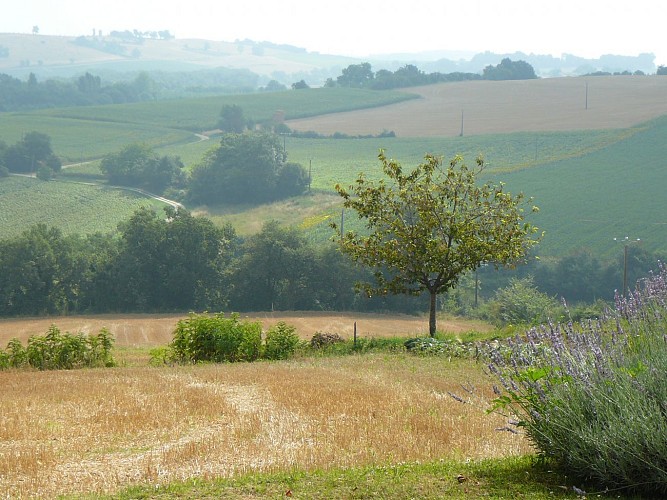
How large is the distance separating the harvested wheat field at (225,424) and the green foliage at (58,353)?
11.7ft

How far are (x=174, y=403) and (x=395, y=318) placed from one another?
48.4m

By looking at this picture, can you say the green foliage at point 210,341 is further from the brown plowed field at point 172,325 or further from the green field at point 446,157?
the green field at point 446,157

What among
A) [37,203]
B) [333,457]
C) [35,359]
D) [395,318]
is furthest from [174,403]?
[37,203]

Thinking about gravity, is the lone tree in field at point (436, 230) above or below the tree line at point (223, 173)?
above

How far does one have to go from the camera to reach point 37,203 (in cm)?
10512

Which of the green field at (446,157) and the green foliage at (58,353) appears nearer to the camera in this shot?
the green foliage at (58,353)

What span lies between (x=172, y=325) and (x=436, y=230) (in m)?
33.4

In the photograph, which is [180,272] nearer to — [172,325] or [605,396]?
[172,325]

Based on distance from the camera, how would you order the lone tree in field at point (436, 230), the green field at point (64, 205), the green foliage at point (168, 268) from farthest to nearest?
1. the green field at point (64, 205)
2. the green foliage at point (168, 268)
3. the lone tree in field at point (436, 230)

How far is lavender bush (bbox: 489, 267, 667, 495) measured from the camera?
8.30 meters

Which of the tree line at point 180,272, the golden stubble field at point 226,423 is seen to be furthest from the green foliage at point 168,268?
the golden stubble field at point 226,423

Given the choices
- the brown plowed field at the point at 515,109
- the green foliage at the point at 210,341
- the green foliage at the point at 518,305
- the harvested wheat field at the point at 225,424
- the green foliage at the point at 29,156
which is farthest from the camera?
the brown plowed field at the point at 515,109

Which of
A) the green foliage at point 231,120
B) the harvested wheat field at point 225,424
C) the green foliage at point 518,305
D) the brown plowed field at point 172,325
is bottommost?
the brown plowed field at point 172,325

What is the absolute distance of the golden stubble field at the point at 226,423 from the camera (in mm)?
10797
